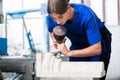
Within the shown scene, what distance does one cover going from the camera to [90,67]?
33.2 inches

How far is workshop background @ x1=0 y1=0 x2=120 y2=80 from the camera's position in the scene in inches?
84.6

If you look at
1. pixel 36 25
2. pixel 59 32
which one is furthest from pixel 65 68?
pixel 36 25

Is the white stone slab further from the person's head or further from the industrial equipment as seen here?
the person's head

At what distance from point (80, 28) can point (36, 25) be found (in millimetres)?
1157

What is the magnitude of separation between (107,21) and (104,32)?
0.90 meters

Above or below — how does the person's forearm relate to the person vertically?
below

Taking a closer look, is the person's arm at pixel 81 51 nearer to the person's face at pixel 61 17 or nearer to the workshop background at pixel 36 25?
the person's face at pixel 61 17

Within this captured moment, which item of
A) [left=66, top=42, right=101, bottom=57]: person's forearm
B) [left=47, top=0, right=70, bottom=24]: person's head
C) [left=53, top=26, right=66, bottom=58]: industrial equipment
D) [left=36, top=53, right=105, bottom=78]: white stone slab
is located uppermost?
[left=47, top=0, right=70, bottom=24]: person's head

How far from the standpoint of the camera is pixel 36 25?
7.67ft

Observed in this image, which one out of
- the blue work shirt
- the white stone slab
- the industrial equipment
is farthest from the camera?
the blue work shirt

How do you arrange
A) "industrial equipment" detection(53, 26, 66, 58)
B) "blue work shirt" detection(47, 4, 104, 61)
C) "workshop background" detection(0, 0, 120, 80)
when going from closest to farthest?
"industrial equipment" detection(53, 26, 66, 58)
"blue work shirt" detection(47, 4, 104, 61)
"workshop background" detection(0, 0, 120, 80)

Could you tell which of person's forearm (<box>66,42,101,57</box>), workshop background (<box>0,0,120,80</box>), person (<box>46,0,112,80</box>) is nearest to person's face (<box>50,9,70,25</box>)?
person (<box>46,0,112,80</box>)

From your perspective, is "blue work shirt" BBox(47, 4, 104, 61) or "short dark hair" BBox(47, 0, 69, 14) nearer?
"short dark hair" BBox(47, 0, 69, 14)

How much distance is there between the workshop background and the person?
2.70 ft
